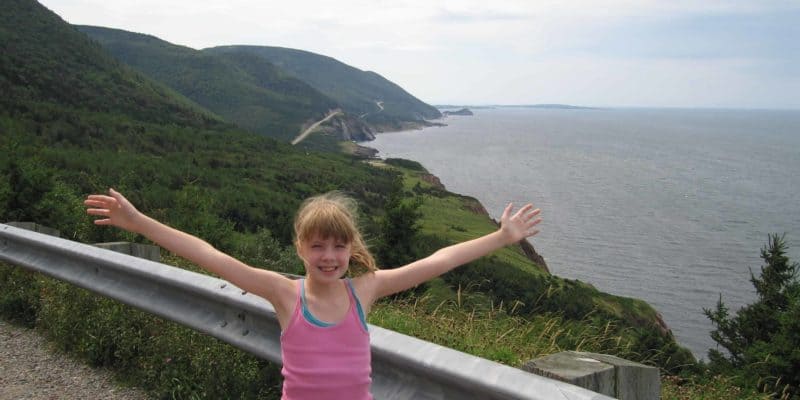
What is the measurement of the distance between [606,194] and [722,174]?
34353mm

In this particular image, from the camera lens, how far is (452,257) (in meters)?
2.71

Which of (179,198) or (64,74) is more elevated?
(64,74)

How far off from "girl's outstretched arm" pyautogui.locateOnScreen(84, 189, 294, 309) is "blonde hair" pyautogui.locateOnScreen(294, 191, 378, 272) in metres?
0.16

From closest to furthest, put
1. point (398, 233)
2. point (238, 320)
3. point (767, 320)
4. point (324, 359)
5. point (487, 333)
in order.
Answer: point (324, 359) → point (238, 320) → point (487, 333) → point (398, 233) → point (767, 320)

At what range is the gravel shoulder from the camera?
3.90 metres

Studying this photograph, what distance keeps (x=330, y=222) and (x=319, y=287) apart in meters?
0.23

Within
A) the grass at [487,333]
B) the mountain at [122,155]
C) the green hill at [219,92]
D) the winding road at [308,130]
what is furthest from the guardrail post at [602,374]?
the green hill at [219,92]

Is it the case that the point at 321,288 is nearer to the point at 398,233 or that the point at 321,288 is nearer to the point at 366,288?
the point at 366,288

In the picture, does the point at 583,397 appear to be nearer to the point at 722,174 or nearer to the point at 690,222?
the point at 690,222

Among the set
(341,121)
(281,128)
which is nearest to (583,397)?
(281,128)

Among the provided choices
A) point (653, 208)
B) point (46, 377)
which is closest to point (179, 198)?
point (46, 377)

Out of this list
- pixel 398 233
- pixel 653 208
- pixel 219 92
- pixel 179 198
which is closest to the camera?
pixel 179 198

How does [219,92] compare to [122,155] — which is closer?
[122,155]

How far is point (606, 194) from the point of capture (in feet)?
316
